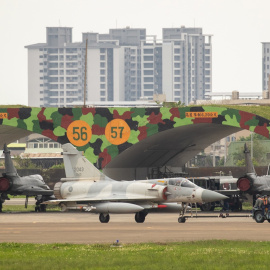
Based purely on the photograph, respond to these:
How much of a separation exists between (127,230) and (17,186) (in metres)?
22.4

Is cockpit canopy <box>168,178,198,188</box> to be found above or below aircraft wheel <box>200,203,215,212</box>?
above

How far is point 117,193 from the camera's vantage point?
46781 mm

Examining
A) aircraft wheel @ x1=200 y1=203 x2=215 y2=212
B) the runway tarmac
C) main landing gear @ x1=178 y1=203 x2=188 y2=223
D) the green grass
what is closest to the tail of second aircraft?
the runway tarmac

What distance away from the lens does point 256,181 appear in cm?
5525

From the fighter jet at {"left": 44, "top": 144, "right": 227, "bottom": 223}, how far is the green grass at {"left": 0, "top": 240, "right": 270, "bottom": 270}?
1399cm

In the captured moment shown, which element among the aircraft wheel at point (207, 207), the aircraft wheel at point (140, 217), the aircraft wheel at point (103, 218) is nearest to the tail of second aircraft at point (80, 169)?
the aircraft wheel at point (103, 218)

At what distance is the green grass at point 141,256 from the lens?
24.1 m

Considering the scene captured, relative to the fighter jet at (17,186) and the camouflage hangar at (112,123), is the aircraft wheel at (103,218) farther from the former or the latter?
the camouflage hangar at (112,123)

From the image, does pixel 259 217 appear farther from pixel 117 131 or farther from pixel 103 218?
pixel 117 131

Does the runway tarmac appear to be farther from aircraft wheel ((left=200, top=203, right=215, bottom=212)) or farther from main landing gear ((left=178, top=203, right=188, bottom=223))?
aircraft wheel ((left=200, top=203, right=215, bottom=212))

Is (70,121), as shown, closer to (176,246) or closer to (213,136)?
(213,136)

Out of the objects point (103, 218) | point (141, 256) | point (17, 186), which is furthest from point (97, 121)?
point (141, 256)

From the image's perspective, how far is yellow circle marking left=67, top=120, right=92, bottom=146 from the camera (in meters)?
62.8

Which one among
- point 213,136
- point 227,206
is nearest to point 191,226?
point 227,206
